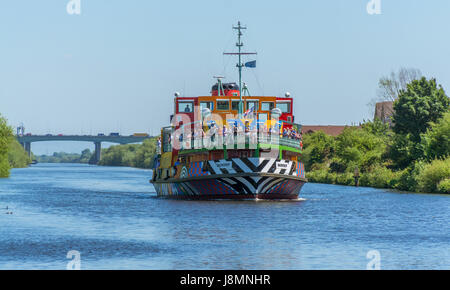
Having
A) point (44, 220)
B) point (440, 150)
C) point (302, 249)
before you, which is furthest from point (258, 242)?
point (440, 150)

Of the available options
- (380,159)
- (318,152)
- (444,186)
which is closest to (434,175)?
(444,186)

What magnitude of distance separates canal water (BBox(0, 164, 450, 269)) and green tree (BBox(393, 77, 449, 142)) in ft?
111

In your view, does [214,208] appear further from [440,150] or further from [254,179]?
[440,150]

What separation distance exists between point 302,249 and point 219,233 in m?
5.57

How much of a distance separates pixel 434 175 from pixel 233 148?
84.3ft

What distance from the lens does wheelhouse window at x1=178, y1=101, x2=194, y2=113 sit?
55172mm

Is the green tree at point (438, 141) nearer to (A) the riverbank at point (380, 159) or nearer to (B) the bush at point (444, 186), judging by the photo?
(A) the riverbank at point (380, 159)

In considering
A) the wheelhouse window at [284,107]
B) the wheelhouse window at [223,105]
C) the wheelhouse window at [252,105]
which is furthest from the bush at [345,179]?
the wheelhouse window at [223,105]

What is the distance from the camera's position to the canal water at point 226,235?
26109mm

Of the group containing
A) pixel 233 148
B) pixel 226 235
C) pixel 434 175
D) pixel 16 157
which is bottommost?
pixel 226 235

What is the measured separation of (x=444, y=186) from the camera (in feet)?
213

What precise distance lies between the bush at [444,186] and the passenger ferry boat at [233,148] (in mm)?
17394

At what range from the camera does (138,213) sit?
44812 mm

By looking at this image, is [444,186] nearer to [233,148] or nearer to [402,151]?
[402,151]
